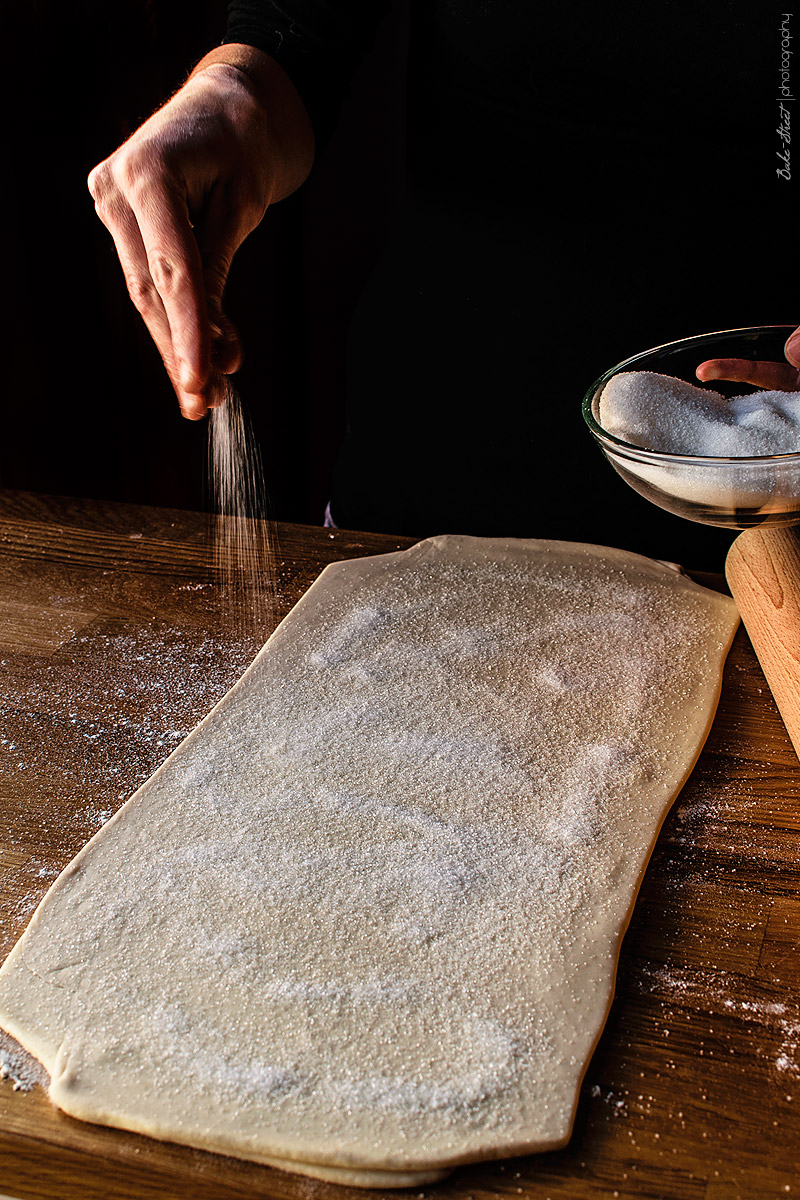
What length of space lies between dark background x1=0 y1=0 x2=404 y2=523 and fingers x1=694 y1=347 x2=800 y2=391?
4.48 feet

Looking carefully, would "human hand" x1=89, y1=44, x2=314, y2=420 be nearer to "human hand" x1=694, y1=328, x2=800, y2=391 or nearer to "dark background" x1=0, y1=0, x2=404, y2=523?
"human hand" x1=694, y1=328, x2=800, y2=391

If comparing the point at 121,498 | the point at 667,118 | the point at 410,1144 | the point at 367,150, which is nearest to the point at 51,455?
the point at 121,498

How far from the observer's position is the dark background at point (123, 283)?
1.85 metres

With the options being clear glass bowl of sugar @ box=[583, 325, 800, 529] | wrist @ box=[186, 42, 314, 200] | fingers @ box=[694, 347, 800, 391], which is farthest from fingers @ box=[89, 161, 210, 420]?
fingers @ box=[694, 347, 800, 391]

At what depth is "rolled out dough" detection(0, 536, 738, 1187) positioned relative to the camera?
0.59m

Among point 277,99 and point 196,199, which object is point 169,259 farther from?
point 277,99

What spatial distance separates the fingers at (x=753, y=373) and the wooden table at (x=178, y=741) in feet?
0.81

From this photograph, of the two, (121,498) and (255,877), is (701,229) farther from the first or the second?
(121,498)

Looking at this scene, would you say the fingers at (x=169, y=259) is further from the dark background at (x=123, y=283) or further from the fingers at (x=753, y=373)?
the dark background at (x=123, y=283)

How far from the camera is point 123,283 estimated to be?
1.99 meters

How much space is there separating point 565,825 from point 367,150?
1.88 meters

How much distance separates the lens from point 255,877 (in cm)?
73

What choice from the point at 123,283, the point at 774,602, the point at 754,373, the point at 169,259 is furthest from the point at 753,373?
the point at 123,283

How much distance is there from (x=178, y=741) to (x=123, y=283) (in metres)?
1.35
